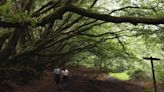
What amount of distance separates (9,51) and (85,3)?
5431 mm

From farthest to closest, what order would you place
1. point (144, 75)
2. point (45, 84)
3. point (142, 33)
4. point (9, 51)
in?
point (144, 75)
point (45, 84)
point (142, 33)
point (9, 51)

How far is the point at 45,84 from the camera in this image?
2291 cm

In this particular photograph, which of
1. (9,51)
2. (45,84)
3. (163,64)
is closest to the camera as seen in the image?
(9,51)

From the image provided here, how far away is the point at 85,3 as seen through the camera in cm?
1811

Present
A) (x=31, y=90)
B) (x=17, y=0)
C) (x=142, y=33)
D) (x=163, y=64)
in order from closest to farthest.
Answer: (x=17, y=0) < (x=142, y=33) < (x=31, y=90) < (x=163, y=64)

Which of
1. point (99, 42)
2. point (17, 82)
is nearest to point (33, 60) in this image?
point (17, 82)

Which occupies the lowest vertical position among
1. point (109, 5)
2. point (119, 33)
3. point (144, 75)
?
point (144, 75)

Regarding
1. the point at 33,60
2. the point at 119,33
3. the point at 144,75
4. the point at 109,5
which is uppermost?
the point at 109,5

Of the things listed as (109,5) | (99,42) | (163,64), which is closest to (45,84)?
(99,42)

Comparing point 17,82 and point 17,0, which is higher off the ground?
point 17,0

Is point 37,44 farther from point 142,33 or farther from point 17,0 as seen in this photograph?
point 142,33

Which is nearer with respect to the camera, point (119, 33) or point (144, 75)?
point (119, 33)

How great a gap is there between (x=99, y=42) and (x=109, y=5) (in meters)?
2.26

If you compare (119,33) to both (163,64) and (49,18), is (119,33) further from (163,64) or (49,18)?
(163,64)
